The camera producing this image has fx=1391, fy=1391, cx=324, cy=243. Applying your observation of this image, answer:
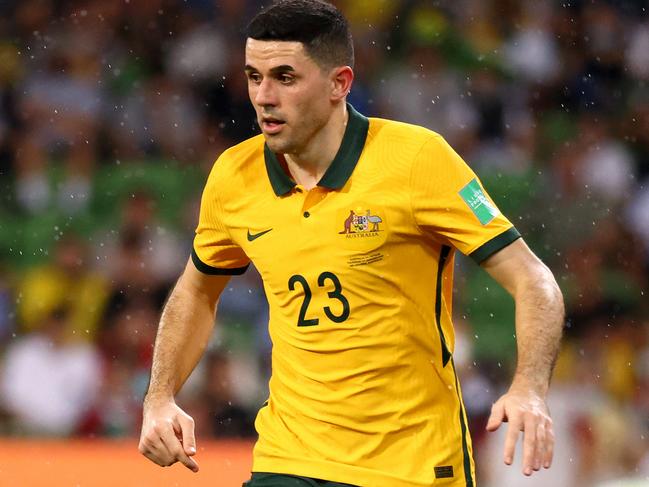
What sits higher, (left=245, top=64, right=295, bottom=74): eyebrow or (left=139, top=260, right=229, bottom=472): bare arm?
(left=245, top=64, right=295, bottom=74): eyebrow

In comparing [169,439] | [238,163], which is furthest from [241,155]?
[169,439]

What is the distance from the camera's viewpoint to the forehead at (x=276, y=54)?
391 cm

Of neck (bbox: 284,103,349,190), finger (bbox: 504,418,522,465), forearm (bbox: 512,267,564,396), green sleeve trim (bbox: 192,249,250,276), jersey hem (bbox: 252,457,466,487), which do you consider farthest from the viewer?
green sleeve trim (bbox: 192,249,250,276)

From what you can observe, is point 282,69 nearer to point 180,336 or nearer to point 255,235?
point 255,235

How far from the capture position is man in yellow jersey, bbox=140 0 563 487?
3.81 m

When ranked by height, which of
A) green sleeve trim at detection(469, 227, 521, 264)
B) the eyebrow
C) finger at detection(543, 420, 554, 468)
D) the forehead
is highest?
the forehead

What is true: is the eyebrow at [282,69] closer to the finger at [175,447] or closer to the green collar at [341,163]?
the green collar at [341,163]

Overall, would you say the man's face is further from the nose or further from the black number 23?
the black number 23

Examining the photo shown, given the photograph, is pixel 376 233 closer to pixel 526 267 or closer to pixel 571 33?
pixel 526 267

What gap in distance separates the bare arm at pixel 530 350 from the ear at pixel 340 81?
66 centimetres

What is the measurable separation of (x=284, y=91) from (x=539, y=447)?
1.25m

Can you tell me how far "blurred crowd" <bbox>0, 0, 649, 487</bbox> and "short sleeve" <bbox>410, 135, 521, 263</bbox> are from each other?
4.23m

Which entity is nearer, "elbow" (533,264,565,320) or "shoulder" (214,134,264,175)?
"elbow" (533,264,565,320)

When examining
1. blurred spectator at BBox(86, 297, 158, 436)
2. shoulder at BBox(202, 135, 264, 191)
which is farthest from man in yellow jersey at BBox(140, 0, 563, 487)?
blurred spectator at BBox(86, 297, 158, 436)
